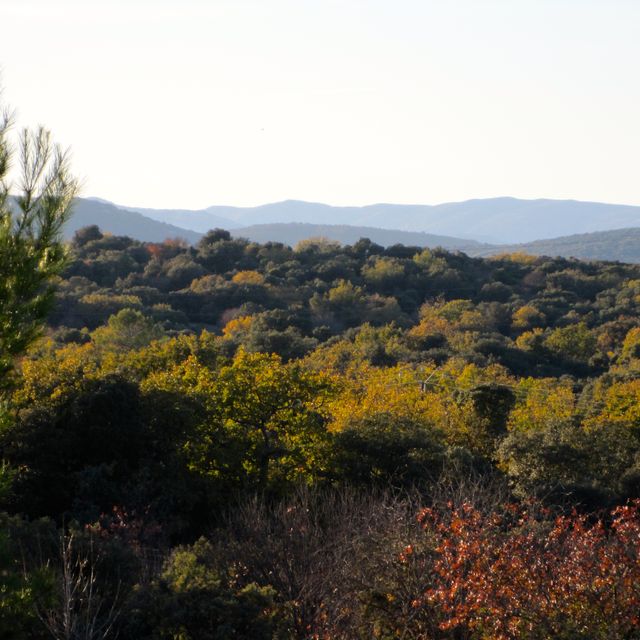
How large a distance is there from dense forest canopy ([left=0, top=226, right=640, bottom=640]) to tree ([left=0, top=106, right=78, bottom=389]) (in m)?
0.62

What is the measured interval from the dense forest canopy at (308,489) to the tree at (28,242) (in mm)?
623

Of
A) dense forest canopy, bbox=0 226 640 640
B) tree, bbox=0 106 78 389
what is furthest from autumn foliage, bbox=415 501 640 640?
tree, bbox=0 106 78 389

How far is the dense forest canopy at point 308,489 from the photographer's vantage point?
471 inches

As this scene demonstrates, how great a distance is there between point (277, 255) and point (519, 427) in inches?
2235

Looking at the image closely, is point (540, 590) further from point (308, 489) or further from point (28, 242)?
point (308, 489)

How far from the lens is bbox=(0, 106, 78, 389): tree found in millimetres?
9875

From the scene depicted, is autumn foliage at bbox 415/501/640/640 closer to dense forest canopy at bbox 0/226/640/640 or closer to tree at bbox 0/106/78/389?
dense forest canopy at bbox 0/226/640/640

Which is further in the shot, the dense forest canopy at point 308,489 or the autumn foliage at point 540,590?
the dense forest canopy at point 308,489

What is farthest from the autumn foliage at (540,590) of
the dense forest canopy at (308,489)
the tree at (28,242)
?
the tree at (28,242)

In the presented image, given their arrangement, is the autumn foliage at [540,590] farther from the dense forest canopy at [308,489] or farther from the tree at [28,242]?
the tree at [28,242]

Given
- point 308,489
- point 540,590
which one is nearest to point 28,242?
point 540,590

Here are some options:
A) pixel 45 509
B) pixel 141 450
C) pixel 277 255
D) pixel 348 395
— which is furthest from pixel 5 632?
pixel 277 255

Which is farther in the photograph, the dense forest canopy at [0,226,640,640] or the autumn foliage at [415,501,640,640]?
the dense forest canopy at [0,226,640,640]

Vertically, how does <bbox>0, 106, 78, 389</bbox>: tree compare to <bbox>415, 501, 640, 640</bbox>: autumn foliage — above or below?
above
